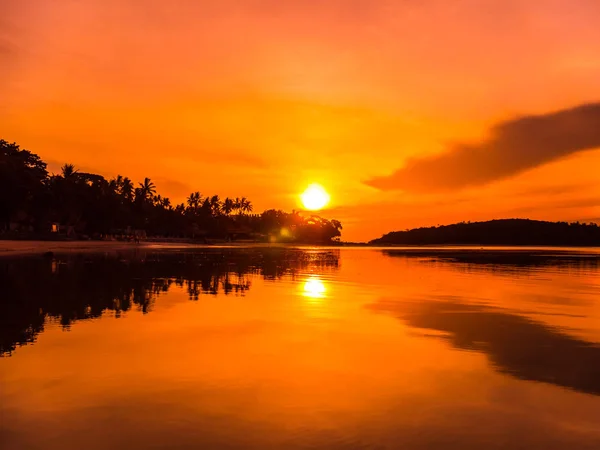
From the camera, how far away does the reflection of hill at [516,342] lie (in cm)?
1105

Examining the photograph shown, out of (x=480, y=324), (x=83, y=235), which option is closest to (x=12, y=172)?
(x=83, y=235)

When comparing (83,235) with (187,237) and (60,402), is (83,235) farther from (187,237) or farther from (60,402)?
(60,402)

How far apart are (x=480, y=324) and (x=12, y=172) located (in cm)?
7877

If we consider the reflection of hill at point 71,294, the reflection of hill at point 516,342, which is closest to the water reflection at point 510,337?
the reflection of hill at point 516,342

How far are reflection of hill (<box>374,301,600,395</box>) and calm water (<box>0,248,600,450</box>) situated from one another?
62mm

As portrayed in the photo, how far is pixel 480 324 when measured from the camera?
56.7ft

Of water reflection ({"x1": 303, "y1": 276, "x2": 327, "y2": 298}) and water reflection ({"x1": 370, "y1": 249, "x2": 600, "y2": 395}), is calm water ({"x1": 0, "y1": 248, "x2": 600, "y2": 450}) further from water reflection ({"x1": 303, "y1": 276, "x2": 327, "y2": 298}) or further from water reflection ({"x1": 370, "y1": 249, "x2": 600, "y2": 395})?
water reflection ({"x1": 303, "y1": 276, "x2": 327, "y2": 298})

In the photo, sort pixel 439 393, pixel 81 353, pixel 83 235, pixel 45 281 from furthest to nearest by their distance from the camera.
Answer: pixel 83 235
pixel 45 281
pixel 81 353
pixel 439 393

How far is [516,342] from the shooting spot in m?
14.3

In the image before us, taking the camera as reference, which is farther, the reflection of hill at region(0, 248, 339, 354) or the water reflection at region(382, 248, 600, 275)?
the water reflection at region(382, 248, 600, 275)

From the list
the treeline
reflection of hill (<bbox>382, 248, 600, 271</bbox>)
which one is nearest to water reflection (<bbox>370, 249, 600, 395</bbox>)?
reflection of hill (<bbox>382, 248, 600, 271</bbox>)

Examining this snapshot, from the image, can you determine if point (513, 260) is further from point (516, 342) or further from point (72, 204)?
point (72, 204)

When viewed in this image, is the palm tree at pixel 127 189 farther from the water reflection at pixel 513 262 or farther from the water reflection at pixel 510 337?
the water reflection at pixel 510 337

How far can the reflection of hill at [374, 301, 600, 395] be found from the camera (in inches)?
435
